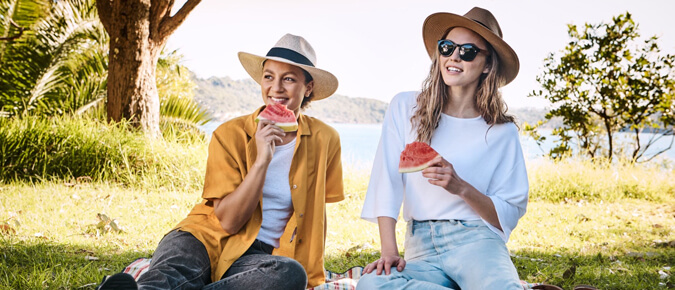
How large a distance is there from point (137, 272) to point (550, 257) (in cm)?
420

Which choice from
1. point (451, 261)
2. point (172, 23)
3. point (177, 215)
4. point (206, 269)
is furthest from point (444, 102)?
point (172, 23)

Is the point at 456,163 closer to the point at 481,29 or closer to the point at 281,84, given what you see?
the point at 481,29

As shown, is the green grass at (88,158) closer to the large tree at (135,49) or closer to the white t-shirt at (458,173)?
the large tree at (135,49)

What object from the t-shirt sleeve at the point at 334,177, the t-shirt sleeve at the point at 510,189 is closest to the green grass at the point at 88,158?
the t-shirt sleeve at the point at 334,177

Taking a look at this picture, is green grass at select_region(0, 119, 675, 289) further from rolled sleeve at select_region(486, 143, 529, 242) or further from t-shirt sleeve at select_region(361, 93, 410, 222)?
rolled sleeve at select_region(486, 143, 529, 242)

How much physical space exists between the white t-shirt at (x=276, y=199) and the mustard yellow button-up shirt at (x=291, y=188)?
0.06m

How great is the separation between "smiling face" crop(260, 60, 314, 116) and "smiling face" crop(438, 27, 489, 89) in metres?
0.88

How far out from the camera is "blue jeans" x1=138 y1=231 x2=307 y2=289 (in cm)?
287

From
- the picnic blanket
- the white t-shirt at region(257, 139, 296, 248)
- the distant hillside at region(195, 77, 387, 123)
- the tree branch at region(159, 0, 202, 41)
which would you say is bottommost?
the distant hillside at region(195, 77, 387, 123)

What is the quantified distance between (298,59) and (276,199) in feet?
2.80

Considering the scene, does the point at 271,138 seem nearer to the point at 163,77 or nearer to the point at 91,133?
the point at 91,133

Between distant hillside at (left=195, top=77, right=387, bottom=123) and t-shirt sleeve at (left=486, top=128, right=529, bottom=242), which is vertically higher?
t-shirt sleeve at (left=486, top=128, right=529, bottom=242)

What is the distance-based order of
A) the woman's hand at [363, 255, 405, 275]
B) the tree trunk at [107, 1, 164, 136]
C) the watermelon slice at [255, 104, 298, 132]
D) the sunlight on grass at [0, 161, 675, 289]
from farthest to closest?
the tree trunk at [107, 1, 164, 136] < the sunlight on grass at [0, 161, 675, 289] < the watermelon slice at [255, 104, 298, 132] < the woman's hand at [363, 255, 405, 275]

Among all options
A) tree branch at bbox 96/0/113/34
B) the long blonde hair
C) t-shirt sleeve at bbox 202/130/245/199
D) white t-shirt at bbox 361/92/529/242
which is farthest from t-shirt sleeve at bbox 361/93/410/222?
tree branch at bbox 96/0/113/34
